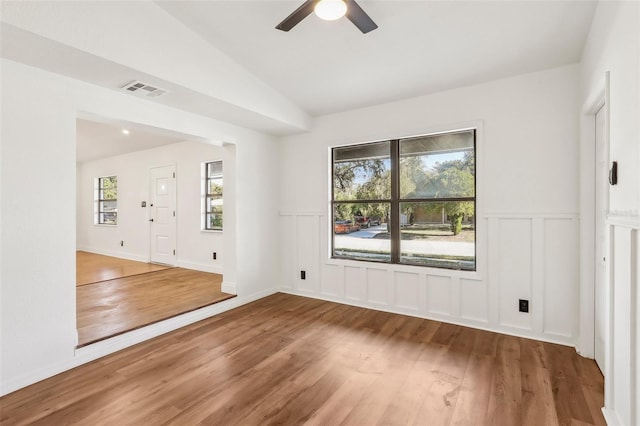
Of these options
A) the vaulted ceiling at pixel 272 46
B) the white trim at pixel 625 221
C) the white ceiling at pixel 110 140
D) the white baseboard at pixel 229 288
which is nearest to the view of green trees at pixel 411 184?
the vaulted ceiling at pixel 272 46

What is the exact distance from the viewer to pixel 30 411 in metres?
1.90

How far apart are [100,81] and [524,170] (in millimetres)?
3813

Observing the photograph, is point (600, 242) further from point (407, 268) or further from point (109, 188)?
point (109, 188)

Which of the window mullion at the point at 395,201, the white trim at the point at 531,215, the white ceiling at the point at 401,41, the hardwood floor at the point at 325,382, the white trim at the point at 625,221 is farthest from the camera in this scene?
the window mullion at the point at 395,201

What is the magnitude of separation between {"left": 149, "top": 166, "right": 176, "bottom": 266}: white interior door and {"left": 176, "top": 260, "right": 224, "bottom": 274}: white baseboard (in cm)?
24

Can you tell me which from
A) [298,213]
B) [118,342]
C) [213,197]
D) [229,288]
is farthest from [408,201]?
[213,197]

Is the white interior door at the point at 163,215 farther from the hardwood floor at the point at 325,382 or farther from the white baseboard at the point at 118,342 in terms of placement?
the hardwood floor at the point at 325,382

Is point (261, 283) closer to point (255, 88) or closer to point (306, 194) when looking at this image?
point (306, 194)

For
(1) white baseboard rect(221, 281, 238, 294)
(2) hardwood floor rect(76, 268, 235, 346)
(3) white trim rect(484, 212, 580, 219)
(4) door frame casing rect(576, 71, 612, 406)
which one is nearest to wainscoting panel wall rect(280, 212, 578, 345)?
(3) white trim rect(484, 212, 580, 219)

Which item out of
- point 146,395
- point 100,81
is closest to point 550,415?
point 146,395

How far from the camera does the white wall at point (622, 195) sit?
4.63 ft

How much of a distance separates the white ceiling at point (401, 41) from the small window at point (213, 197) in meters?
2.66

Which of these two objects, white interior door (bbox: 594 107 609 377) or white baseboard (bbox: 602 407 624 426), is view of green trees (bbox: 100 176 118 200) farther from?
white baseboard (bbox: 602 407 624 426)

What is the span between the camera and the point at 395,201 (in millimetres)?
3744
